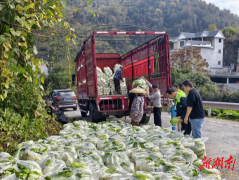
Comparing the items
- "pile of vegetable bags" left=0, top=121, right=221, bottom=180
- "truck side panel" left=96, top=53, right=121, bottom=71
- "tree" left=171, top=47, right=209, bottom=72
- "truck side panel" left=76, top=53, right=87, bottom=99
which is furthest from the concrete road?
"tree" left=171, top=47, right=209, bottom=72

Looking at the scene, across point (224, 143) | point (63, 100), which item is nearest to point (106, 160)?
point (224, 143)

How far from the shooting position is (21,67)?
180 inches

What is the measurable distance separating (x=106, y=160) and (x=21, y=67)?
8.20ft

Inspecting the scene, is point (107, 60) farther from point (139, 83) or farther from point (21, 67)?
point (21, 67)

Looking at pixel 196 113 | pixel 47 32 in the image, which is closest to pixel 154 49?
pixel 196 113

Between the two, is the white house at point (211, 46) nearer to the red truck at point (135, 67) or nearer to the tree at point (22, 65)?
the red truck at point (135, 67)

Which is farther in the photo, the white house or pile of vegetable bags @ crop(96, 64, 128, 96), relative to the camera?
the white house

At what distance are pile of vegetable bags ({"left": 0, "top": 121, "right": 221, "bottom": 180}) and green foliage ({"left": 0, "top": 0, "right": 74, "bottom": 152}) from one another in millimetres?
1196

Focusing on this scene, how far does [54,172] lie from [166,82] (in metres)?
6.49

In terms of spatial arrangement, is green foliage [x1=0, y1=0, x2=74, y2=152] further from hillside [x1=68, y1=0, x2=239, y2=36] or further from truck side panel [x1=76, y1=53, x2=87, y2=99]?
hillside [x1=68, y1=0, x2=239, y2=36]

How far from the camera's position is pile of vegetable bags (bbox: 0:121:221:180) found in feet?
8.32

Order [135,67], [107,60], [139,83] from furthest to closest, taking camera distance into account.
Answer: [107,60]
[135,67]
[139,83]

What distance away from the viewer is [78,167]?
2.67 metres

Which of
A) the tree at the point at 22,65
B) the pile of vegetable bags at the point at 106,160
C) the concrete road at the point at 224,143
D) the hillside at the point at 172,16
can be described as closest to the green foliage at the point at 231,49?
the hillside at the point at 172,16
